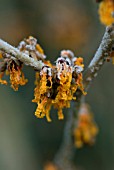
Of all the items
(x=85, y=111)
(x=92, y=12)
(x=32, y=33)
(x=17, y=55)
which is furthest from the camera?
(x=32, y=33)

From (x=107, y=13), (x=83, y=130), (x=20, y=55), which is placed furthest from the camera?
(x=83, y=130)

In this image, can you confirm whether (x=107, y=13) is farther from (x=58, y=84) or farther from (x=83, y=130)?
(x=83, y=130)

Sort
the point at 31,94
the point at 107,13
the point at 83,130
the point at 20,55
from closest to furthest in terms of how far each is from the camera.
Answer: the point at 107,13
the point at 20,55
the point at 83,130
the point at 31,94

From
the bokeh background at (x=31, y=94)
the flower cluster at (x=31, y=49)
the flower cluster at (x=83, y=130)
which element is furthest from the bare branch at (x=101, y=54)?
the bokeh background at (x=31, y=94)

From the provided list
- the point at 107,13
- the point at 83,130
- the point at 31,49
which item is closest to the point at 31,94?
the point at 83,130

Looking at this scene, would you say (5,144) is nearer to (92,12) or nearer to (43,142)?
(43,142)

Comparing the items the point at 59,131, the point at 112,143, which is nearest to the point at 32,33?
the point at 59,131

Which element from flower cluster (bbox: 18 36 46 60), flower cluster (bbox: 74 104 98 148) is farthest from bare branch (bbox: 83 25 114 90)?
flower cluster (bbox: 74 104 98 148)

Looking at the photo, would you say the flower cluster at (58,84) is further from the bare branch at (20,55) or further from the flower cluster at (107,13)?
the flower cluster at (107,13)

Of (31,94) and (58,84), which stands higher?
(31,94)
